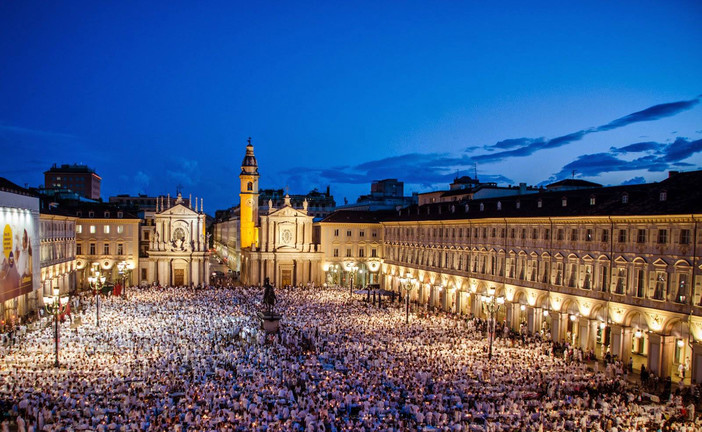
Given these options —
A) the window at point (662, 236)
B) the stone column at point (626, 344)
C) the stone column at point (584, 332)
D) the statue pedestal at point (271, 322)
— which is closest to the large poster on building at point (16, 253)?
the statue pedestal at point (271, 322)

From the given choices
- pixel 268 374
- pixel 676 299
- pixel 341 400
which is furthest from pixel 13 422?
pixel 676 299

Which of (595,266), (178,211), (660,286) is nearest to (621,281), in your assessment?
(595,266)

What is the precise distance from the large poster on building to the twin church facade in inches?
1260

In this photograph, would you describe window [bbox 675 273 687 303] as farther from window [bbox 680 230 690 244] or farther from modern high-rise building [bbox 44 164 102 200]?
modern high-rise building [bbox 44 164 102 200]

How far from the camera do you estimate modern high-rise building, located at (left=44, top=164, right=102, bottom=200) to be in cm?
16479

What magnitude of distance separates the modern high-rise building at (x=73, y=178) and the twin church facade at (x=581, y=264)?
119118mm

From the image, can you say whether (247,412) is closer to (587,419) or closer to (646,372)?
(587,419)

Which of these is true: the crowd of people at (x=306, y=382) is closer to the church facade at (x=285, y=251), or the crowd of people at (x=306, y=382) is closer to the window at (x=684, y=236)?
the window at (x=684, y=236)

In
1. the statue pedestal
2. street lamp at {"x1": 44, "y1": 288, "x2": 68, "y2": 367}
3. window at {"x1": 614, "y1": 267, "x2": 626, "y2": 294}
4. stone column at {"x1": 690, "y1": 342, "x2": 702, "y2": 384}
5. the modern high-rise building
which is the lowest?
the statue pedestal

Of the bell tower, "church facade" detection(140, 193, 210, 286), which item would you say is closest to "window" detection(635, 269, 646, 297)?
"church facade" detection(140, 193, 210, 286)

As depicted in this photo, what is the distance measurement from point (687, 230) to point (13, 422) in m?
35.9

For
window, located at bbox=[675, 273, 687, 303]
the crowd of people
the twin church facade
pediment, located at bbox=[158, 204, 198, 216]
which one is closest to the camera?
the crowd of people

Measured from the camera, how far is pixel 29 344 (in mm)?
37531

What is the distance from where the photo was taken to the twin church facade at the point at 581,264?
33.9 m
